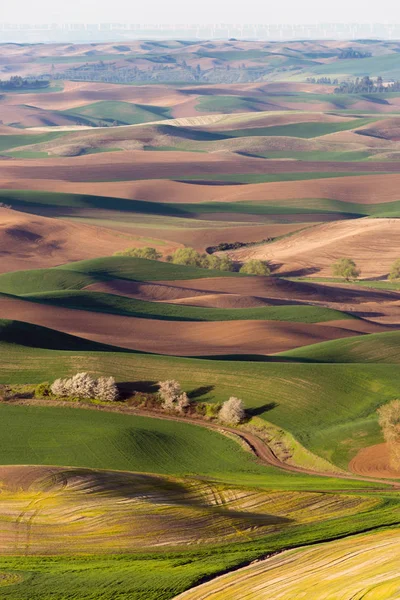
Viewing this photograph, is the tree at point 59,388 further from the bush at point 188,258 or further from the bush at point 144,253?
the bush at point 144,253

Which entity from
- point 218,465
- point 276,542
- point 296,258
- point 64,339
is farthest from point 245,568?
point 296,258

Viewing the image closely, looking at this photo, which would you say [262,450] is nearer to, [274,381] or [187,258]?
[274,381]

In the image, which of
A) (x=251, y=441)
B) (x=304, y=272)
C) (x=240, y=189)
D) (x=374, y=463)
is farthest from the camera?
(x=240, y=189)

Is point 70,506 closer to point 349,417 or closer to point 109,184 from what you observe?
point 349,417

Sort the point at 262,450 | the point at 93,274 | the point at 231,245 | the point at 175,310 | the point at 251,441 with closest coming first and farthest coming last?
the point at 262,450 < the point at 251,441 < the point at 175,310 < the point at 93,274 < the point at 231,245

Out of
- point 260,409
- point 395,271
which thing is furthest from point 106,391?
point 395,271

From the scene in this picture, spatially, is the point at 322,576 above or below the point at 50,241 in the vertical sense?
above

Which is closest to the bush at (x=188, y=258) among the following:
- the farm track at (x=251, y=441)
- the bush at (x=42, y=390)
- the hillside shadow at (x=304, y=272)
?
the hillside shadow at (x=304, y=272)
